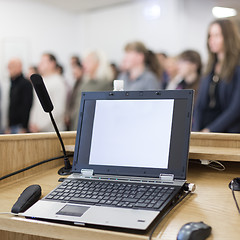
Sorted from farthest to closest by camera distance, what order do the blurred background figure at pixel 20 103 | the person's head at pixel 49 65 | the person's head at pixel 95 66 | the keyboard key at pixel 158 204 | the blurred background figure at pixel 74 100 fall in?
the person's head at pixel 49 65
the blurred background figure at pixel 20 103
the blurred background figure at pixel 74 100
the person's head at pixel 95 66
the keyboard key at pixel 158 204

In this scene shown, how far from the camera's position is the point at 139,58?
126 inches

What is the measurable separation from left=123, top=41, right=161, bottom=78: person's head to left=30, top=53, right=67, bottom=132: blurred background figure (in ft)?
3.29

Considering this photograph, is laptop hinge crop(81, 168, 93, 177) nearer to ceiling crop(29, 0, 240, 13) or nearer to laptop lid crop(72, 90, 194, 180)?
laptop lid crop(72, 90, 194, 180)

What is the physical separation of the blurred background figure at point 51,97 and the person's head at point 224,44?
1845 millimetres

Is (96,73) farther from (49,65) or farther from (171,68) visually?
(171,68)

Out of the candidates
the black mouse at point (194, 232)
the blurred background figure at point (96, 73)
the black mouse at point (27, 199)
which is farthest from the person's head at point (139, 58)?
the black mouse at point (194, 232)

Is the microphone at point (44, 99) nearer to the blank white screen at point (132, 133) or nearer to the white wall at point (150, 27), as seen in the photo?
the blank white screen at point (132, 133)

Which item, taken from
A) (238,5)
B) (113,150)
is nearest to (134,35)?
(238,5)

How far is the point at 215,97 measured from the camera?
7.87ft

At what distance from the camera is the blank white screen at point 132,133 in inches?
39.6

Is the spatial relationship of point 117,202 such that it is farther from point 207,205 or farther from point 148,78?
point 148,78

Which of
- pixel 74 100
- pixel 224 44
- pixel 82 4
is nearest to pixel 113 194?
pixel 224 44

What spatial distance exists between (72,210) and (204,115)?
175 centimetres

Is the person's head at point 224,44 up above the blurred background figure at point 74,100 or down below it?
above
